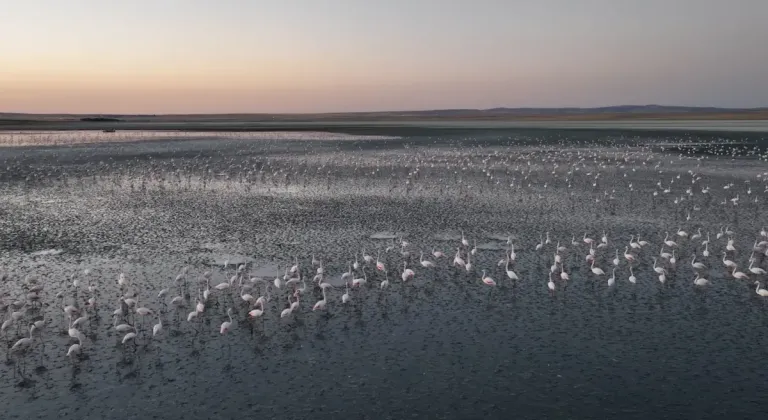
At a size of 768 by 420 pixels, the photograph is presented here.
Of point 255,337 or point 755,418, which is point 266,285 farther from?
point 755,418

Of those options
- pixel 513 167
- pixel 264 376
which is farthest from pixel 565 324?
pixel 513 167

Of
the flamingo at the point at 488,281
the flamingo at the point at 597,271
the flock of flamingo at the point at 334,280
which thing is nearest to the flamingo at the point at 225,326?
the flock of flamingo at the point at 334,280

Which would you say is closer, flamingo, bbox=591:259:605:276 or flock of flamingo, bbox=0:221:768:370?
flock of flamingo, bbox=0:221:768:370

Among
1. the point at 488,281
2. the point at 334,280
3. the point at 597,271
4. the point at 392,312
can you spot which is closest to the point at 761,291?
the point at 597,271

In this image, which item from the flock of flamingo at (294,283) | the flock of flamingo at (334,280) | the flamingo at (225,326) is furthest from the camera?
the flock of flamingo at (334,280)

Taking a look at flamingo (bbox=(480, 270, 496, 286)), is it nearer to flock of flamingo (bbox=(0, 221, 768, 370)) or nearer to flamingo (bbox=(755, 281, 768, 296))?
flock of flamingo (bbox=(0, 221, 768, 370))

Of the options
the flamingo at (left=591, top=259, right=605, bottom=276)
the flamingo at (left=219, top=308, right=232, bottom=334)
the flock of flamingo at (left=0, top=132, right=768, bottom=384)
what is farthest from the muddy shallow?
the flamingo at (left=591, top=259, right=605, bottom=276)

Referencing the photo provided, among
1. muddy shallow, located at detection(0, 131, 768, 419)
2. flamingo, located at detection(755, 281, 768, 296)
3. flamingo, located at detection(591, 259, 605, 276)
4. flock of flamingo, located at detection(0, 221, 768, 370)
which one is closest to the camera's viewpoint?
muddy shallow, located at detection(0, 131, 768, 419)

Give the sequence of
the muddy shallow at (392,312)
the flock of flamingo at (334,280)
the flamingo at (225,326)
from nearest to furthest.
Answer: the muddy shallow at (392,312), the flamingo at (225,326), the flock of flamingo at (334,280)

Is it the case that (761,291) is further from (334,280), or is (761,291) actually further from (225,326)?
(225,326)

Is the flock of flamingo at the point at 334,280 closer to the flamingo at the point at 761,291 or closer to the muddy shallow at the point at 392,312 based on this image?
the flamingo at the point at 761,291
